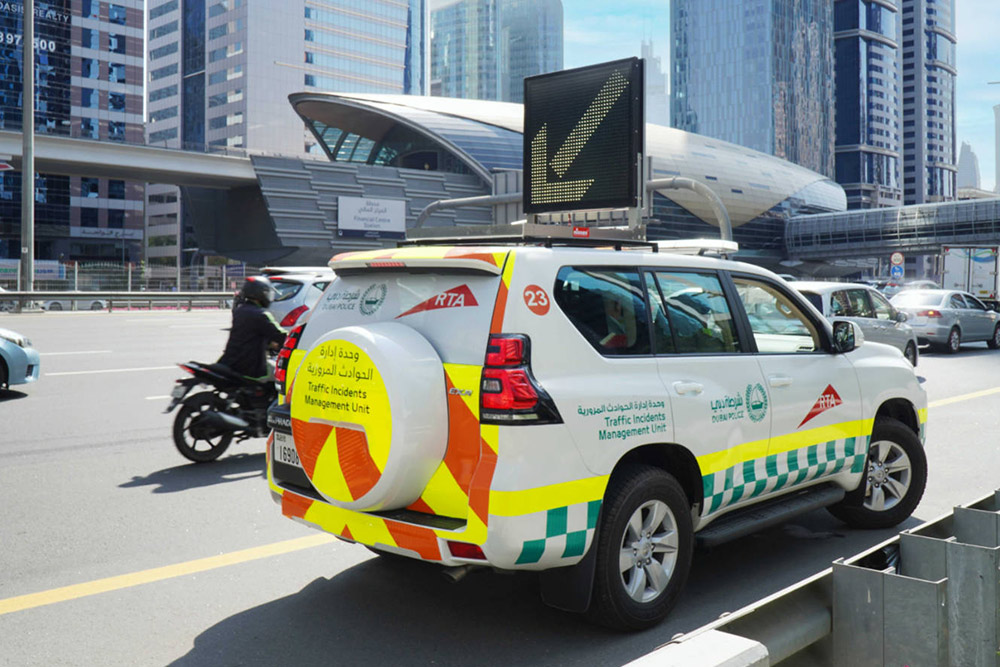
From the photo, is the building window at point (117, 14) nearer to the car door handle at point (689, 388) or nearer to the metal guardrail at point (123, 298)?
the metal guardrail at point (123, 298)

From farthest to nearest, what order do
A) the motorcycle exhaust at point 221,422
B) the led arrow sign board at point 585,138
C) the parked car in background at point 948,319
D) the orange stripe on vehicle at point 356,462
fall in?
the parked car in background at point 948,319 → the led arrow sign board at point 585,138 → the motorcycle exhaust at point 221,422 → the orange stripe on vehicle at point 356,462

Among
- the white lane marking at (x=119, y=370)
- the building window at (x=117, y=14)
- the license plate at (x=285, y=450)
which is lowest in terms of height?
the license plate at (x=285, y=450)

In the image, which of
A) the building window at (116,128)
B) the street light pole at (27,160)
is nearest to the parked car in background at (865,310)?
the street light pole at (27,160)

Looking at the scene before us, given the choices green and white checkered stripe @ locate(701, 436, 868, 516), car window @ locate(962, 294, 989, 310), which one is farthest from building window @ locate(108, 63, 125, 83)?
green and white checkered stripe @ locate(701, 436, 868, 516)

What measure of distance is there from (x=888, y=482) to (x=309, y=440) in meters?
3.66

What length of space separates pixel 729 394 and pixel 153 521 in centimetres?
366

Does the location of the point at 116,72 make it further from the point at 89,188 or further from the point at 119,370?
the point at 119,370

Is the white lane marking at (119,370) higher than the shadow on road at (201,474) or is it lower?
higher

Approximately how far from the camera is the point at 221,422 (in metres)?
7.39

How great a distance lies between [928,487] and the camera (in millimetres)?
6566

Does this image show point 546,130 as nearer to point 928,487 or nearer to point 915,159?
point 928,487

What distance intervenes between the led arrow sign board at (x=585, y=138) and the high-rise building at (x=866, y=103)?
17406cm

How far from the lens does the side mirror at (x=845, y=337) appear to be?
5.12 metres

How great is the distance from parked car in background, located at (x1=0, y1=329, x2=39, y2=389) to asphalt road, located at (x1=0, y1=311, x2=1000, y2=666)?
2.93 m
